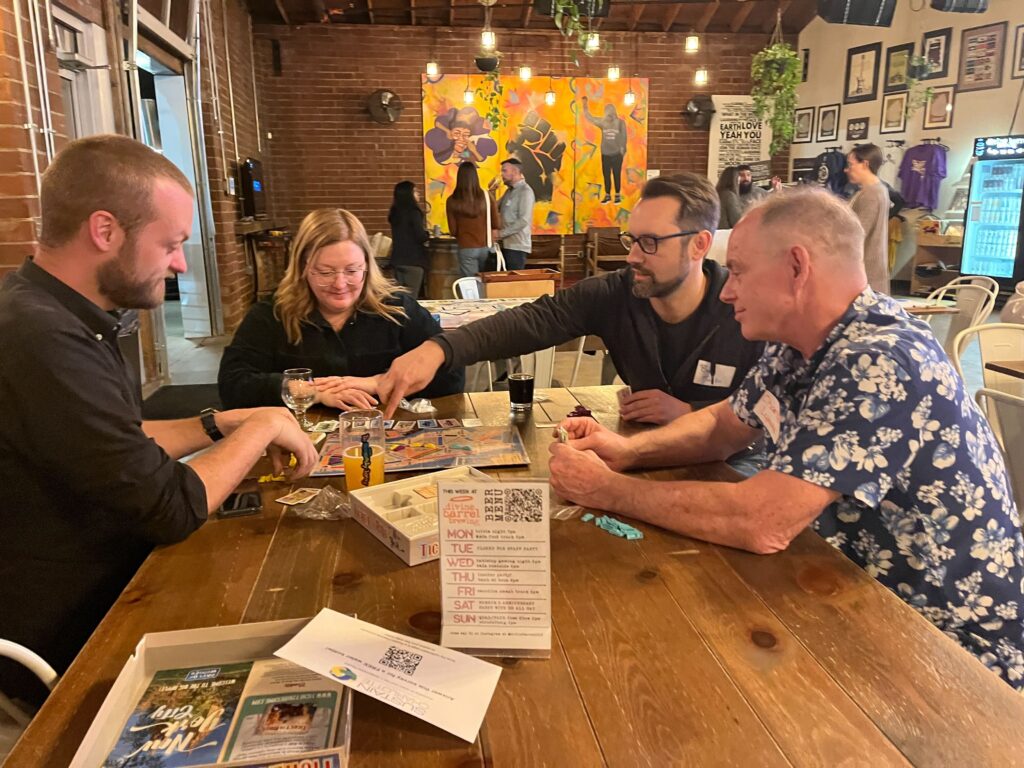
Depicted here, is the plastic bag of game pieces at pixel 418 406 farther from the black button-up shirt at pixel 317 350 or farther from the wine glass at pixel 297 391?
the wine glass at pixel 297 391

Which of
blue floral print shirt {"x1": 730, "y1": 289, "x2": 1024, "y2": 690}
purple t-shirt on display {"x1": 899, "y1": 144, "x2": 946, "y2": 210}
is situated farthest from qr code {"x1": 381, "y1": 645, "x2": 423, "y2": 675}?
purple t-shirt on display {"x1": 899, "y1": 144, "x2": 946, "y2": 210}

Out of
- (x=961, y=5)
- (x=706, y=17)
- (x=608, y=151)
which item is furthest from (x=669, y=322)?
(x=706, y=17)

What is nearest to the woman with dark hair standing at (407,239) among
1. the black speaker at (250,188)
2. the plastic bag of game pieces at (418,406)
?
the black speaker at (250,188)

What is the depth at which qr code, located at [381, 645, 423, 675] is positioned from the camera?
2.95 ft

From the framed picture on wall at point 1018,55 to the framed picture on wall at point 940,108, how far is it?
0.75 metres

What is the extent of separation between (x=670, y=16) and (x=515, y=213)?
3754 millimetres

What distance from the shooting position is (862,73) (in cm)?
931

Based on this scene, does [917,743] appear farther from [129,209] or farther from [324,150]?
[324,150]

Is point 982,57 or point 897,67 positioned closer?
point 982,57

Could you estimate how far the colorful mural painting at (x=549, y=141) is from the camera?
938 centimetres

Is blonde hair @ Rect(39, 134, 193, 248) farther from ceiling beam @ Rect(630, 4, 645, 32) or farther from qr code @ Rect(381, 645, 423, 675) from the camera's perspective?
ceiling beam @ Rect(630, 4, 645, 32)

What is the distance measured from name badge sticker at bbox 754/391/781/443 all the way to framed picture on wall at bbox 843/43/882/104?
9.20 meters

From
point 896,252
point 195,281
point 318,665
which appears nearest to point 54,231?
point 318,665

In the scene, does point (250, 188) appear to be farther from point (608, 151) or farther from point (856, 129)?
point (856, 129)
